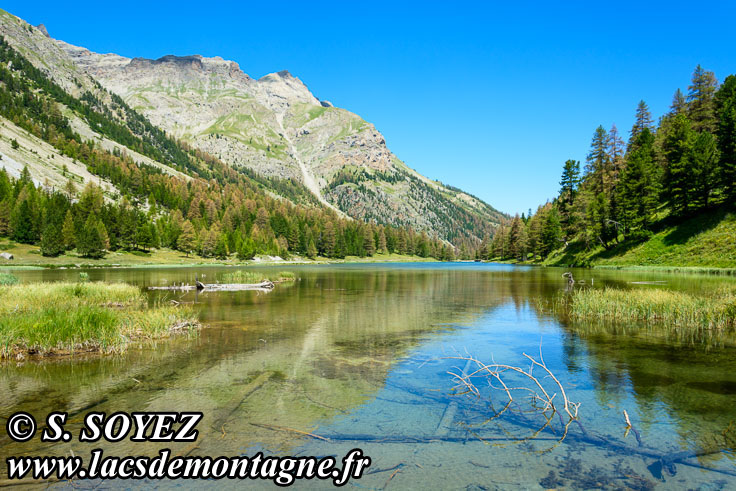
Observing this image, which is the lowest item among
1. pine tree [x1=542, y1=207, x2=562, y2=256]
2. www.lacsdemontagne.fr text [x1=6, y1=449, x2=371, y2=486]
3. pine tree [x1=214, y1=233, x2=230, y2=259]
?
www.lacsdemontagne.fr text [x1=6, y1=449, x2=371, y2=486]

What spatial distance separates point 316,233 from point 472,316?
16565 centimetres

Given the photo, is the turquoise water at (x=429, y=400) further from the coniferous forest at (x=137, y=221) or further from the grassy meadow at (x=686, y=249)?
the coniferous forest at (x=137, y=221)

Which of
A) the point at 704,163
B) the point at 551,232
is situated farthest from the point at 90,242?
the point at 704,163

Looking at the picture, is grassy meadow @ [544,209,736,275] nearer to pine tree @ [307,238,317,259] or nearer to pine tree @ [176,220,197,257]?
pine tree @ [307,238,317,259]

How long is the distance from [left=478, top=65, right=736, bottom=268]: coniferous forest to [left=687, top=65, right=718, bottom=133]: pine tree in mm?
185

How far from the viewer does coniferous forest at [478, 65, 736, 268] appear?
63.3 m

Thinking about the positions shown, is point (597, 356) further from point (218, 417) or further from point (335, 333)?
point (218, 417)

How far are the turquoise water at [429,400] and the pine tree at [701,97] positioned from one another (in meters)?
91.6

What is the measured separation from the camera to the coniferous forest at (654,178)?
63.3 meters

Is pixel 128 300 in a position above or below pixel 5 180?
below

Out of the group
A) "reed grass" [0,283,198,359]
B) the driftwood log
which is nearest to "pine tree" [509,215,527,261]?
the driftwood log

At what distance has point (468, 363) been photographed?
1725cm

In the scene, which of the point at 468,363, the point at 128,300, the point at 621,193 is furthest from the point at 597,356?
the point at 621,193

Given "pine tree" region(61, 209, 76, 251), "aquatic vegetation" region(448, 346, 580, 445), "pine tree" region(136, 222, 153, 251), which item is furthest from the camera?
"pine tree" region(136, 222, 153, 251)
